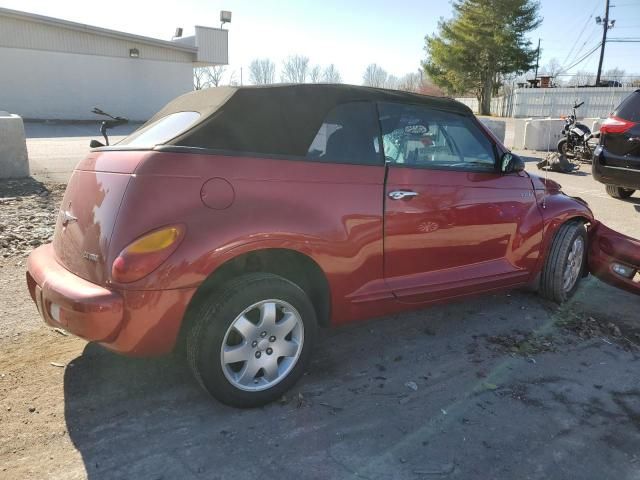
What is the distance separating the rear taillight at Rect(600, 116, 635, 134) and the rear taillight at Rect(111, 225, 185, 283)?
760cm

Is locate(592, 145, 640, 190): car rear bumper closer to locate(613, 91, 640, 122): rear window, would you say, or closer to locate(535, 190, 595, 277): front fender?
locate(613, 91, 640, 122): rear window

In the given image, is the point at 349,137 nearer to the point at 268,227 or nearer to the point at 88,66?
the point at 268,227

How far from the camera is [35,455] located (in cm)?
238

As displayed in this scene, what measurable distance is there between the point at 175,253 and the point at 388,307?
1438 mm

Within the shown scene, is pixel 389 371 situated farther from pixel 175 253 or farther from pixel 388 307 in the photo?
pixel 175 253

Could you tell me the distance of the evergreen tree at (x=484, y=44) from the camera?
4031cm

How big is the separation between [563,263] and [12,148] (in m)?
8.74

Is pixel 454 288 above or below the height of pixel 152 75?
below

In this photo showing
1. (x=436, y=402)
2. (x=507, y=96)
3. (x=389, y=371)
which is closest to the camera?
A: (x=436, y=402)

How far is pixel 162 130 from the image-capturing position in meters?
2.99

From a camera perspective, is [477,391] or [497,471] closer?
[497,471]

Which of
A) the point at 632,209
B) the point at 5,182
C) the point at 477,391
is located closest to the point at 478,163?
the point at 477,391

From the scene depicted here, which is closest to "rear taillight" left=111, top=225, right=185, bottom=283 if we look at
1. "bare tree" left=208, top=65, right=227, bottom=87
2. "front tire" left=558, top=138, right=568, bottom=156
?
"front tire" left=558, top=138, right=568, bottom=156

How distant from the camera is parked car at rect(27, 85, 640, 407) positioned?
8.00ft
